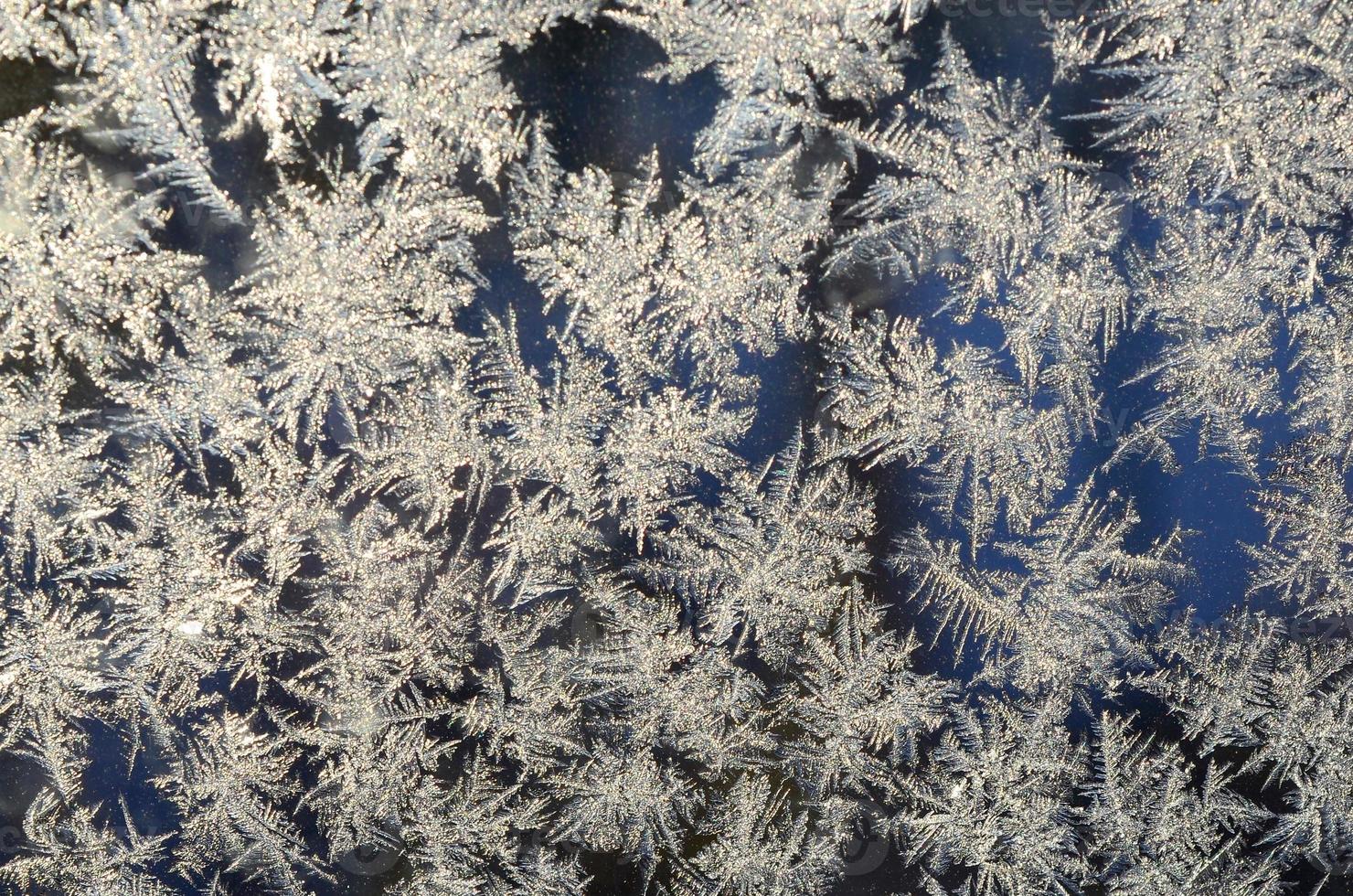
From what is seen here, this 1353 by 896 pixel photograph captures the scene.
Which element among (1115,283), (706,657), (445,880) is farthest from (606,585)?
(1115,283)

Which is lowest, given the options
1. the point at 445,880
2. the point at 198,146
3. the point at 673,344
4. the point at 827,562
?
the point at 445,880

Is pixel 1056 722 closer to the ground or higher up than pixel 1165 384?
closer to the ground

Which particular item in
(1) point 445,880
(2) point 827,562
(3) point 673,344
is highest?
(3) point 673,344

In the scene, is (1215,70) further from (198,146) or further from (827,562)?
(198,146)

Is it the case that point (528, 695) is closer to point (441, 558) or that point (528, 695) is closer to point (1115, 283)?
point (441, 558)

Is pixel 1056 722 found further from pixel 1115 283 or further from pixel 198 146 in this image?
pixel 198 146

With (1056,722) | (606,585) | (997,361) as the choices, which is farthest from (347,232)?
(1056,722)

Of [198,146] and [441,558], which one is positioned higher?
[198,146]


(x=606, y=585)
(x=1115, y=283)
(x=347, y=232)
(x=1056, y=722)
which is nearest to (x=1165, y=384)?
(x=1115, y=283)
